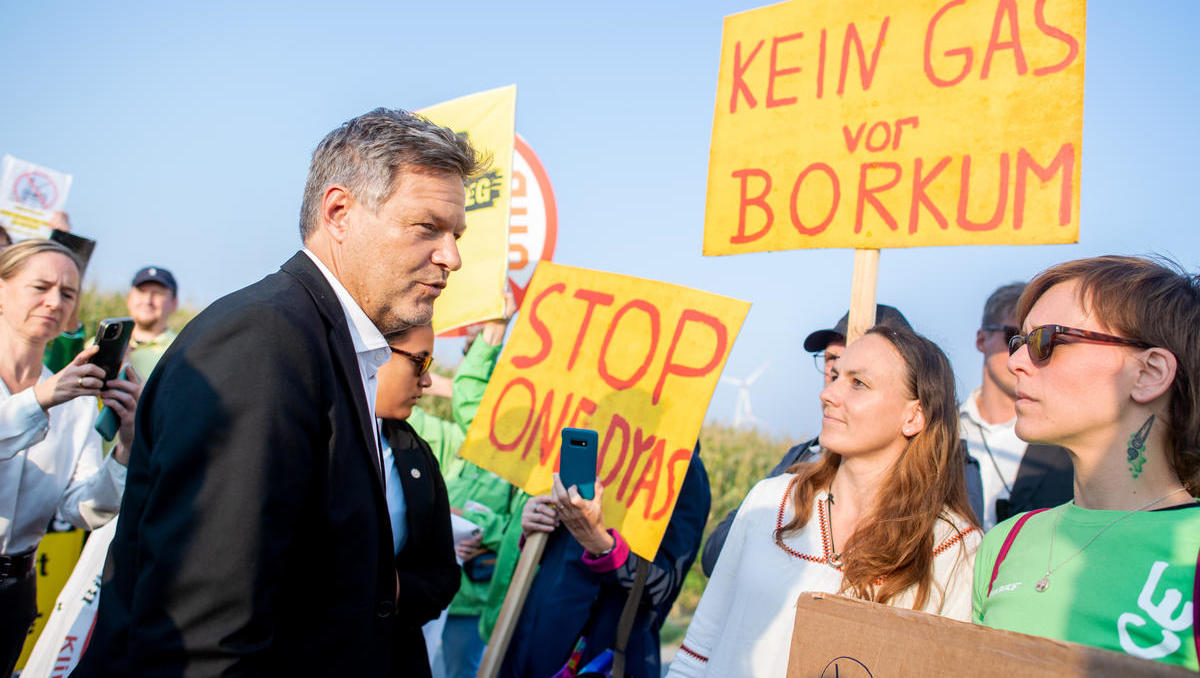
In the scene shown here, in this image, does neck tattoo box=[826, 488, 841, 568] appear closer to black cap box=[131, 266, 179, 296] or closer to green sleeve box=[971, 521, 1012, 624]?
green sleeve box=[971, 521, 1012, 624]

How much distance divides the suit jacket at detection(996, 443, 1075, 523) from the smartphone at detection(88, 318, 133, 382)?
12.0 ft

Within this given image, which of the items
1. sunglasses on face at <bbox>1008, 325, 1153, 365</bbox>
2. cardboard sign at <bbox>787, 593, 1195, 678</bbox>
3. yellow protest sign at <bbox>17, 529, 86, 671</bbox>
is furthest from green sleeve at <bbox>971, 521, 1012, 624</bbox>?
yellow protest sign at <bbox>17, 529, 86, 671</bbox>

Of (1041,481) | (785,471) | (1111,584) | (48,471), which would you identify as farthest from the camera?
(1041,481)

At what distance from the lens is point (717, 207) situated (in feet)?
10.5

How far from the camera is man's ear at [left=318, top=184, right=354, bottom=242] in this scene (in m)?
1.77

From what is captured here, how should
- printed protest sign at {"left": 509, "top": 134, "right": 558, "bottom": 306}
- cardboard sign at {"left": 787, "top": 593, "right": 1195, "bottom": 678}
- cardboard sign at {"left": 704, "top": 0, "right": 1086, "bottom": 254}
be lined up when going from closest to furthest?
cardboard sign at {"left": 787, "top": 593, "right": 1195, "bottom": 678} < cardboard sign at {"left": 704, "top": 0, "right": 1086, "bottom": 254} < printed protest sign at {"left": 509, "top": 134, "right": 558, "bottom": 306}

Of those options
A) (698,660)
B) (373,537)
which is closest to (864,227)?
(698,660)

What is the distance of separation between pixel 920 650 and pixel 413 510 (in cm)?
167

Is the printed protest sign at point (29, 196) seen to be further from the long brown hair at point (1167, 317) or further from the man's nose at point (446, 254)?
the long brown hair at point (1167, 317)

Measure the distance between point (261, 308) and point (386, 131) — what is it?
22.2 inches

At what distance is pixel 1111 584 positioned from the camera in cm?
153

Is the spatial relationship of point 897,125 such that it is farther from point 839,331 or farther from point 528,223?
point 528,223

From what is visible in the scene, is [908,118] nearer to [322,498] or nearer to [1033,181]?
[1033,181]

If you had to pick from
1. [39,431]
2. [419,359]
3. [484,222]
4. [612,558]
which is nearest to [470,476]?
[484,222]
